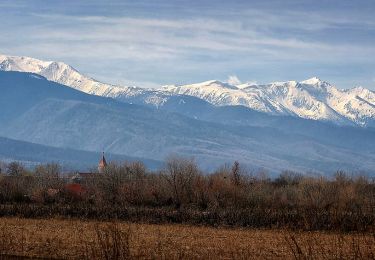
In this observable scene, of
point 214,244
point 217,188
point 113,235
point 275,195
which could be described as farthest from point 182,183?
point 113,235

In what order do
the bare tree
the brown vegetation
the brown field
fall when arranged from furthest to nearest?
the bare tree
the brown vegetation
the brown field

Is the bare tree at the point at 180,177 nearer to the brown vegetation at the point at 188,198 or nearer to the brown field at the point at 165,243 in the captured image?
the brown vegetation at the point at 188,198

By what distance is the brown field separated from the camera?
934 inches

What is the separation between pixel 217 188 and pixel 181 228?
29.5 m

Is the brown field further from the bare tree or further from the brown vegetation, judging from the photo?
the bare tree

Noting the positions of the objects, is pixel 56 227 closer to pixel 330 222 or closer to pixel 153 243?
pixel 153 243

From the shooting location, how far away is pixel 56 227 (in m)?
47.1

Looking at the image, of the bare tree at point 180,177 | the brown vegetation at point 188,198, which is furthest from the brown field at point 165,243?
the bare tree at point 180,177

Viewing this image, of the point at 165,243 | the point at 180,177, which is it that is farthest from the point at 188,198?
the point at 165,243

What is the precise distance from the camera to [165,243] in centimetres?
3653

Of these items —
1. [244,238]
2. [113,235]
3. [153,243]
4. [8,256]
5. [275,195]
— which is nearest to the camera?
[113,235]

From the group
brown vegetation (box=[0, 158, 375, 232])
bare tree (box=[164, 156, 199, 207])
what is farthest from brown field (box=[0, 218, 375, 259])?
bare tree (box=[164, 156, 199, 207])

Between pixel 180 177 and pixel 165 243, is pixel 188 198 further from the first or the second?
pixel 165 243

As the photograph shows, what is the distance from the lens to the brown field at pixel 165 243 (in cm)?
2373
